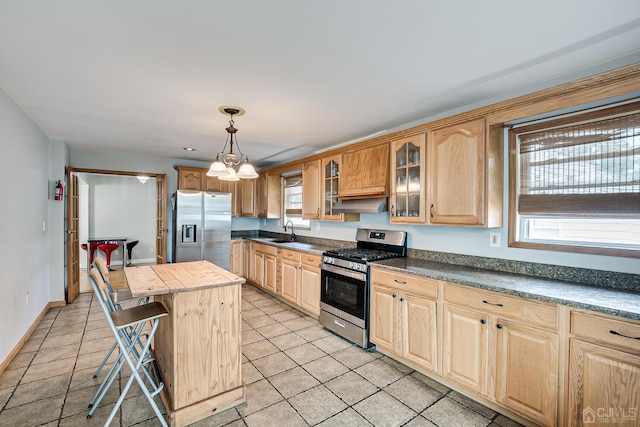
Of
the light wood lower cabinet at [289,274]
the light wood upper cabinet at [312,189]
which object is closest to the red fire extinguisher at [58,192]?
the light wood lower cabinet at [289,274]

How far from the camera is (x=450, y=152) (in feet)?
8.50

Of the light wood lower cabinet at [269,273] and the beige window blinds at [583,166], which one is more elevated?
the beige window blinds at [583,166]

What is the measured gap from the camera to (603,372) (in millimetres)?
1579

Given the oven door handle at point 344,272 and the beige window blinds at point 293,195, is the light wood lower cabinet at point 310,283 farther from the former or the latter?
the beige window blinds at point 293,195

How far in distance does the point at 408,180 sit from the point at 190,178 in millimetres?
4058

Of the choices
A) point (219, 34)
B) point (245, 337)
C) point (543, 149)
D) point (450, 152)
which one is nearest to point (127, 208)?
point (245, 337)

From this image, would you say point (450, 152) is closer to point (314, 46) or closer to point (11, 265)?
point (314, 46)

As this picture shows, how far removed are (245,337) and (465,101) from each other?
321 centimetres

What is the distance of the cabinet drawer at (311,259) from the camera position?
369cm

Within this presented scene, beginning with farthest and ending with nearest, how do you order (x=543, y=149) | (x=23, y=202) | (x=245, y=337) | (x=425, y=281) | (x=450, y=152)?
(x=245, y=337)
(x=23, y=202)
(x=450, y=152)
(x=425, y=281)
(x=543, y=149)

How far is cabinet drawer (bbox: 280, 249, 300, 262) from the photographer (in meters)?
4.08

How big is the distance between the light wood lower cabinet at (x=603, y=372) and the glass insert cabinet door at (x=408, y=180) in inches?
55.8

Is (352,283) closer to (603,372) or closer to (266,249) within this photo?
(603,372)

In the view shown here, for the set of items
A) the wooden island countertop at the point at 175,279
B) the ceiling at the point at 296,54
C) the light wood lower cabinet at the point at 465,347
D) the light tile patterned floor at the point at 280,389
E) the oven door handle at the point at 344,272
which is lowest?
the light tile patterned floor at the point at 280,389
